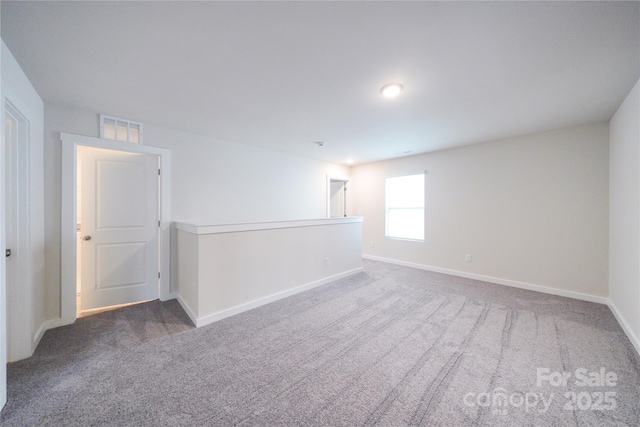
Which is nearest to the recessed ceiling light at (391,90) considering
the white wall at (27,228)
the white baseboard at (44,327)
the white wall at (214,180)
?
the white wall at (214,180)

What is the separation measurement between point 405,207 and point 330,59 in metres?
4.06

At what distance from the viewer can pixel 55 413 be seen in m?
1.42

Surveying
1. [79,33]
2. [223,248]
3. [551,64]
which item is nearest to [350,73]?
[551,64]

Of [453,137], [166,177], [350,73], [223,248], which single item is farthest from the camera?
[453,137]

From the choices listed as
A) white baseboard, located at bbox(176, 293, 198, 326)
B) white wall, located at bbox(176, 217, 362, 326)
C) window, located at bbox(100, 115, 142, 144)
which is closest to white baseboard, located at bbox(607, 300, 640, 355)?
white wall, located at bbox(176, 217, 362, 326)

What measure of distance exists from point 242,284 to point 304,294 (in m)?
0.96

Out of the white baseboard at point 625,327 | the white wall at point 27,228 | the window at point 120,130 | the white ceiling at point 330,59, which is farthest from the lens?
the window at point 120,130

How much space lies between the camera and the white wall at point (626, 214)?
2.14 m

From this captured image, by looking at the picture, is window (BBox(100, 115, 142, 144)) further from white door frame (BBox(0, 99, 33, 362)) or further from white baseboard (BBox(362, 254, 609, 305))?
white baseboard (BBox(362, 254, 609, 305))

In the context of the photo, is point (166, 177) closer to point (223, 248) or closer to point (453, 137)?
point (223, 248)

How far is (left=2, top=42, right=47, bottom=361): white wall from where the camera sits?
188 cm

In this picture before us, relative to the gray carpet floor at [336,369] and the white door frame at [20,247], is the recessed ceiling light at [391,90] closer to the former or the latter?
the gray carpet floor at [336,369]

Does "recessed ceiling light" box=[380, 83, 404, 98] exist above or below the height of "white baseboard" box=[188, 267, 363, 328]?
above

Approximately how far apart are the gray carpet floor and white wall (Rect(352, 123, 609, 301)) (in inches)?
28.3
